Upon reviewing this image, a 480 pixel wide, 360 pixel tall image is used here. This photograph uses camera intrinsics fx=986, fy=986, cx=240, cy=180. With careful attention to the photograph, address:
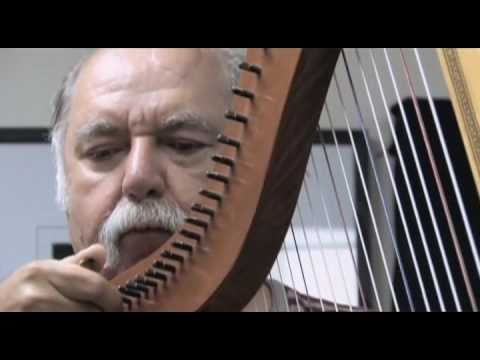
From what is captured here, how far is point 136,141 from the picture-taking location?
1223 millimetres

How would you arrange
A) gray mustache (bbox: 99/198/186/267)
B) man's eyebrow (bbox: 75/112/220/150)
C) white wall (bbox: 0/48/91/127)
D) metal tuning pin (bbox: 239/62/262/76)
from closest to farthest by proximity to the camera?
metal tuning pin (bbox: 239/62/262/76)
gray mustache (bbox: 99/198/186/267)
man's eyebrow (bbox: 75/112/220/150)
white wall (bbox: 0/48/91/127)

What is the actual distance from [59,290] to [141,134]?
1.53 feet

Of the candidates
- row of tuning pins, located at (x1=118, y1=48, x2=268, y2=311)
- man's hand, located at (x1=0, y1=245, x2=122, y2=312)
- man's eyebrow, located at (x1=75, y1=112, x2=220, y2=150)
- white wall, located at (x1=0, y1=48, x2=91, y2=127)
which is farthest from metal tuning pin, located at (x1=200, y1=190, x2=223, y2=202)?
white wall, located at (x1=0, y1=48, x2=91, y2=127)

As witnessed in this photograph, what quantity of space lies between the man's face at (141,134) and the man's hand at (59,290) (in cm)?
32

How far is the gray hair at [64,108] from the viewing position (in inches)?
52.6

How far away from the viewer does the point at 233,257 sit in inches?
27.7

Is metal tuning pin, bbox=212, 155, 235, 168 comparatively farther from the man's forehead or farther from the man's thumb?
the man's forehead

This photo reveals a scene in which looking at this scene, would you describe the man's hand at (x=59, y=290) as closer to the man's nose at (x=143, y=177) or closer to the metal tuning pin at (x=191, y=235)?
the metal tuning pin at (x=191, y=235)

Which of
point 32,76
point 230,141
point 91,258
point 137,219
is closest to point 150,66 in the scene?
point 137,219

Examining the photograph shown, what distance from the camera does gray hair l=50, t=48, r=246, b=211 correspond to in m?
1.34

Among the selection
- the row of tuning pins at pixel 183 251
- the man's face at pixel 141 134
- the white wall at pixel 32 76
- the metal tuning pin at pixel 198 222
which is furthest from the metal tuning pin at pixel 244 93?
the white wall at pixel 32 76
